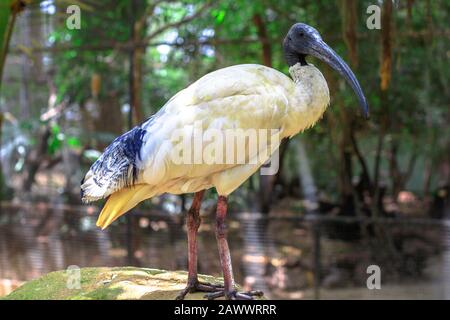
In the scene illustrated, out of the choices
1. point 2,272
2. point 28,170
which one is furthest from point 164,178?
point 28,170

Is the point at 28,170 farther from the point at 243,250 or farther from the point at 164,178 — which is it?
the point at 164,178

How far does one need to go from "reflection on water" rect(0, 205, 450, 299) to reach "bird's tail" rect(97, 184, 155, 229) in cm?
429

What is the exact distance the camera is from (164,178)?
13.5 feet

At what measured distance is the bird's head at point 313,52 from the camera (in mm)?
4281

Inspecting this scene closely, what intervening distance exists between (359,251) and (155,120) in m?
5.62

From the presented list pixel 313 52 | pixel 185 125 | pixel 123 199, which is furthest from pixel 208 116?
pixel 313 52

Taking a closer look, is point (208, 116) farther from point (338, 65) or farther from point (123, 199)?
point (338, 65)

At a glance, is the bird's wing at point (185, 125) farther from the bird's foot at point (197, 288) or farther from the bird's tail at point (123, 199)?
the bird's foot at point (197, 288)

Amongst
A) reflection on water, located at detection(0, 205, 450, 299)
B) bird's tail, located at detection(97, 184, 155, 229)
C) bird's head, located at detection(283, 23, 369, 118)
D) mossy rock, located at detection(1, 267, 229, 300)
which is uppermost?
bird's head, located at detection(283, 23, 369, 118)

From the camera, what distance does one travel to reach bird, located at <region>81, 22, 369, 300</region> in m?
4.06

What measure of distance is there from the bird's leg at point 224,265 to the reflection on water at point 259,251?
4279mm

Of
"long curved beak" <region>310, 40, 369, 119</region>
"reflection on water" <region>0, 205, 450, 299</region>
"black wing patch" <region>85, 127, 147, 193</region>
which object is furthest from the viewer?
"reflection on water" <region>0, 205, 450, 299</region>

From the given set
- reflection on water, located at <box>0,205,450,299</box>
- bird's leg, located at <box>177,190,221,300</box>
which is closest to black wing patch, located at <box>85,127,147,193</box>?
bird's leg, located at <box>177,190,221,300</box>

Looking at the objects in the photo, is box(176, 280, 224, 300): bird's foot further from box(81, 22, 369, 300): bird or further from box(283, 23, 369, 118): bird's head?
box(283, 23, 369, 118): bird's head
